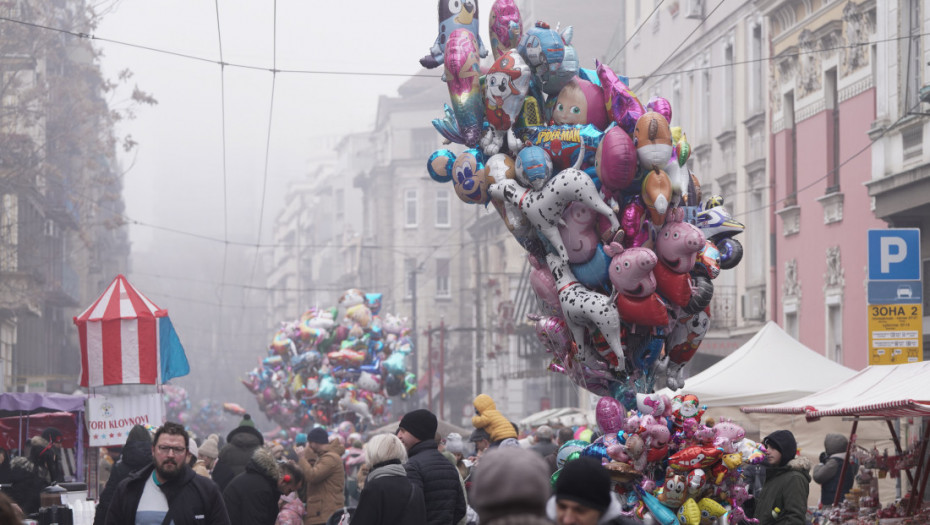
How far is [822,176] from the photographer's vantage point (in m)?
26.2

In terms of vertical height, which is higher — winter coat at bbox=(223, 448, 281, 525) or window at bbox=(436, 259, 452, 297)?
window at bbox=(436, 259, 452, 297)

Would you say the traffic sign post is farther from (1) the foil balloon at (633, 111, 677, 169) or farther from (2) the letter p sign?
(1) the foil balloon at (633, 111, 677, 169)

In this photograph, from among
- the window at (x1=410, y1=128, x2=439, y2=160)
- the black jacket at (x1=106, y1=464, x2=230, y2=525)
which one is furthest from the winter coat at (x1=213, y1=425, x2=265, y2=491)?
the window at (x1=410, y1=128, x2=439, y2=160)

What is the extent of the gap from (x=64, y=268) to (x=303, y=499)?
38.5m

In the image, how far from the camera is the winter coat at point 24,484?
44.4 ft

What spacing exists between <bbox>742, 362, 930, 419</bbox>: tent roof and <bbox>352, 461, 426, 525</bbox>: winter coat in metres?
4.81

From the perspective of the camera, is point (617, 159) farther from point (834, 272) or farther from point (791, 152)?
point (791, 152)

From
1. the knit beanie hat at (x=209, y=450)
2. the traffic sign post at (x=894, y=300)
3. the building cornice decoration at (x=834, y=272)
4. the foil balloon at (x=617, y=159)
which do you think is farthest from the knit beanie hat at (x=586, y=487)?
the building cornice decoration at (x=834, y=272)

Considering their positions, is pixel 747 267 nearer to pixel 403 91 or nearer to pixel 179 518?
pixel 179 518

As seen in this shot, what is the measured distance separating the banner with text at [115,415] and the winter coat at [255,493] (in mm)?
3533

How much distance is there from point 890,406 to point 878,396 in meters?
1.01

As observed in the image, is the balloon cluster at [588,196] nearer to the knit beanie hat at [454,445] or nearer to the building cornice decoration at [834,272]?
the knit beanie hat at [454,445]

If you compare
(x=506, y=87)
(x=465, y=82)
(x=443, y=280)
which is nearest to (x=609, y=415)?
(x=506, y=87)

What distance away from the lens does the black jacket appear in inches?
307
